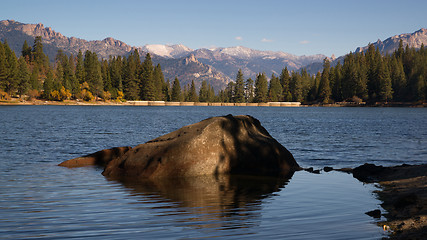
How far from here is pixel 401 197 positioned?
10.3 m

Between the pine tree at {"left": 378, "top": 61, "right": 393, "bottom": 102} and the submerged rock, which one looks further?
the pine tree at {"left": 378, "top": 61, "right": 393, "bottom": 102}

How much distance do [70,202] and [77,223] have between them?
241cm

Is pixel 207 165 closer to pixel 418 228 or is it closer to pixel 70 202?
pixel 70 202

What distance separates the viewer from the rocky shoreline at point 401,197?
8086 millimetres

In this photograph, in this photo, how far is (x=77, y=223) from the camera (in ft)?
Result: 27.9

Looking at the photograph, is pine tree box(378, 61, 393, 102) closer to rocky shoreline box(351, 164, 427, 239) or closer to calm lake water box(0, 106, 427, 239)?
rocky shoreline box(351, 164, 427, 239)

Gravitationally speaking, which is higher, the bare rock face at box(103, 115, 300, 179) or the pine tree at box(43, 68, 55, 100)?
the pine tree at box(43, 68, 55, 100)

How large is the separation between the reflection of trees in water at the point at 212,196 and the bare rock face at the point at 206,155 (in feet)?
1.55

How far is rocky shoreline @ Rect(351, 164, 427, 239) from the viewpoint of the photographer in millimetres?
8086

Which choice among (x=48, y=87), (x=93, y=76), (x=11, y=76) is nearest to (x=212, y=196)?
(x=11, y=76)

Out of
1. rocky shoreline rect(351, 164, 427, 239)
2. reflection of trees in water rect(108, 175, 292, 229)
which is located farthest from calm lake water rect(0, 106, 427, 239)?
rocky shoreline rect(351, 164, 427, 239)

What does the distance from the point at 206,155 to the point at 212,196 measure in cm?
327

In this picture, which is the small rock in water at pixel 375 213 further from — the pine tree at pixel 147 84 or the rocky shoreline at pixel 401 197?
the pine tree at pixel 147 84

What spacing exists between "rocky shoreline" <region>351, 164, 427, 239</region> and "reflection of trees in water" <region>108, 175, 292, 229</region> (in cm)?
301
